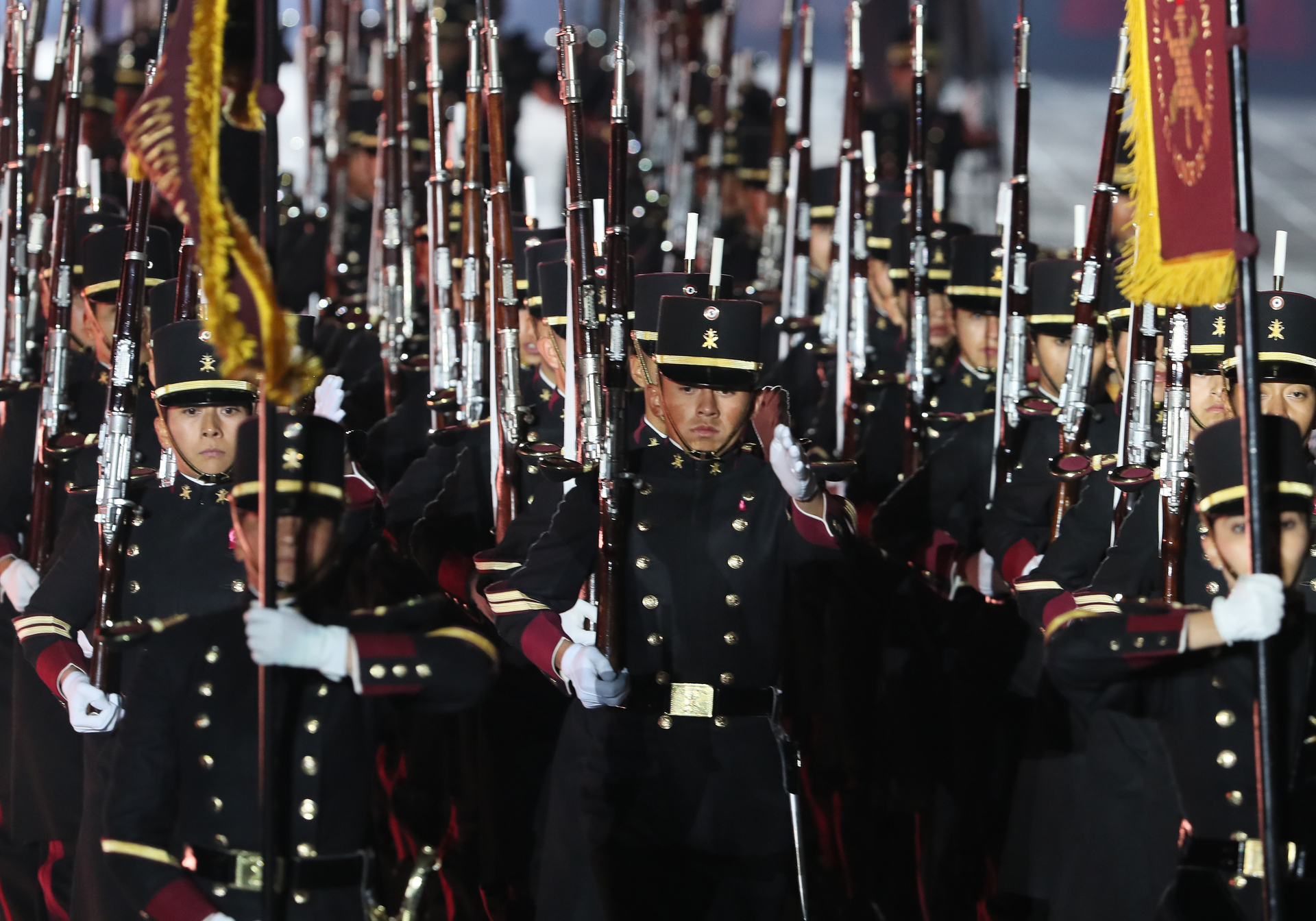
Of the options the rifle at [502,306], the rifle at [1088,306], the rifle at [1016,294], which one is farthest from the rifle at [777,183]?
the rifle at [1088,306]

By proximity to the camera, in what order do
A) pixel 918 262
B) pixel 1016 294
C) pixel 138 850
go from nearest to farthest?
pixel 138 850, pixel 1016 294, pixel 918 262

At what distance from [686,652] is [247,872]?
1537mm

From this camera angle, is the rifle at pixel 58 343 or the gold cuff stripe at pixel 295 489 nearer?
the gold cuff stripe at pixel 295 489

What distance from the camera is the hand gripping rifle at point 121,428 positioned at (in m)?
4.95

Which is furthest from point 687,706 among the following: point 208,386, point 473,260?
point 473,260

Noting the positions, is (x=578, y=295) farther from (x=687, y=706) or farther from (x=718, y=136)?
(x=718, y=136)

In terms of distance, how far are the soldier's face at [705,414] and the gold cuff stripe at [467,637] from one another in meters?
1.27

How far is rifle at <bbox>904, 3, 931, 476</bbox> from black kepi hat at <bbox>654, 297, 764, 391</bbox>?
7.95ft

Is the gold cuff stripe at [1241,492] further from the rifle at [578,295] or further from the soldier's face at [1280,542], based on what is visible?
the rifle at [578,295]

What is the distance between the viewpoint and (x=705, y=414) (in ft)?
16.5

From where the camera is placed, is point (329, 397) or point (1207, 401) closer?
point (1207, 401)

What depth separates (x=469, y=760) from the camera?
6688mm

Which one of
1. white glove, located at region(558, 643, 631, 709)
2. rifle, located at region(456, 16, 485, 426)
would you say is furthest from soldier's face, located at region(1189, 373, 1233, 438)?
rifle, located at region(456, 16, 485, 426)

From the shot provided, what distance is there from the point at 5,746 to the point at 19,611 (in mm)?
753
